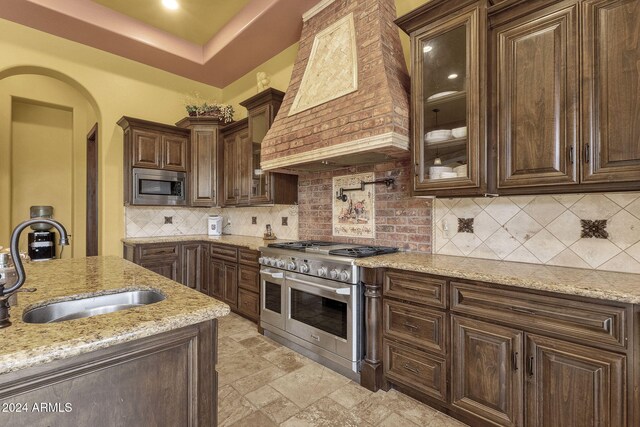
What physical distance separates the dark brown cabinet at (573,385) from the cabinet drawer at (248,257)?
7.92 feet

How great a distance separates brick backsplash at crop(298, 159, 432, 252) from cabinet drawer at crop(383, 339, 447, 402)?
0.83m

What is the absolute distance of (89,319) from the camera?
96 cm

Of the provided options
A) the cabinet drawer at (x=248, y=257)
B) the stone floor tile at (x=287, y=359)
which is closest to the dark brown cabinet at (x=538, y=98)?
the stone floor tile at (x=287, y=359)

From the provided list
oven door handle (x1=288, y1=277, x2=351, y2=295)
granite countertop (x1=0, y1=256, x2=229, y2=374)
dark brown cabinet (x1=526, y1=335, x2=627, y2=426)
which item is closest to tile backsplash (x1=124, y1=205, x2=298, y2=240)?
oven door handle (x1=288, y1=277, x2=351, y2=295)

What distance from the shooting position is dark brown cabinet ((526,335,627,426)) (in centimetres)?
134

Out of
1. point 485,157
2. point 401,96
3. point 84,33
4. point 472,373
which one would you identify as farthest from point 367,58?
point 84,33

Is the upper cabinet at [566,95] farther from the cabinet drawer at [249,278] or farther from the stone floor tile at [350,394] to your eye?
the cabinet drawer at [249,278]

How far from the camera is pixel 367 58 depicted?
7.88 feet

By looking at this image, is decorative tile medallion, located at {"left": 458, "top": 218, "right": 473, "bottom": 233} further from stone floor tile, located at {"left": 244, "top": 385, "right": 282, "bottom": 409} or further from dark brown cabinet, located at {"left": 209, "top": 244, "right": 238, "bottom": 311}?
dark brown cabinet, located at {"left": 209, "top": 244, "right": 238, "bottom": 311}

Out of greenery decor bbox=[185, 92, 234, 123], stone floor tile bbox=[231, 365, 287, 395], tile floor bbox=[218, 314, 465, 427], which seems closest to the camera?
tile floor bbox=[218, 314, 465, 427]

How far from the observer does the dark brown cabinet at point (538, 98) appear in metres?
1.60

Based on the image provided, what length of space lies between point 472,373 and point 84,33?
5.01 metres

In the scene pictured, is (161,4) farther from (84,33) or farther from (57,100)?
(57,100)

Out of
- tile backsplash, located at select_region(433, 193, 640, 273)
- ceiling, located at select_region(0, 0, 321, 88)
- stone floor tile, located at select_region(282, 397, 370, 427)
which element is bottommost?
stone floor tile, located at select_region(282, 397, 370, 427)
